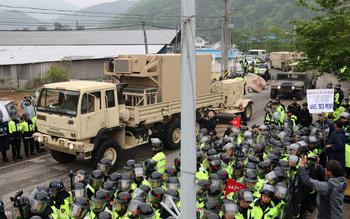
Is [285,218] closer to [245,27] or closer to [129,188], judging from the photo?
[129,188]

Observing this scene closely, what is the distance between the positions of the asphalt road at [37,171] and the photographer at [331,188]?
20.6 feet

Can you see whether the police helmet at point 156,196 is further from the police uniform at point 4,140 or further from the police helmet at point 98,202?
the police uniform at point 4,140

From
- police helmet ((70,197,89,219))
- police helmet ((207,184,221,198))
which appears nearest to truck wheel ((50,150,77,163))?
police helmet ((70,197,89,219))

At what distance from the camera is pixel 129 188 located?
697 cm

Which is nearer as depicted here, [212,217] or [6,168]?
[212,217]

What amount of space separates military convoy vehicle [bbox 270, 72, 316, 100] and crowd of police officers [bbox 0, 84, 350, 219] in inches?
569

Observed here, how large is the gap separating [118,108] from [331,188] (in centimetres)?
693

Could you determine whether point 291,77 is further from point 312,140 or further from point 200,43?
point 200,43

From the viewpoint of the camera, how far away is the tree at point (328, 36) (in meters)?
12.3

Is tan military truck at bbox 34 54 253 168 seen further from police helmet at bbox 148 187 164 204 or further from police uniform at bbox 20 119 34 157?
police helmet at bbox 148 187 164 204

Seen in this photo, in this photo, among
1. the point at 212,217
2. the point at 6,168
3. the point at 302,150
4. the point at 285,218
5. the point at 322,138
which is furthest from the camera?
the point at 6,168

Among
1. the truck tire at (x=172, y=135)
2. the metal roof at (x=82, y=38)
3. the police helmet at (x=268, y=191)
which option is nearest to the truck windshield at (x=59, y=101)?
the truck tire at (x=172, y=135)

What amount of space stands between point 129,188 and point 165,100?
6624 millimetres

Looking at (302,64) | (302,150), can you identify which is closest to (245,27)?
(302,64)
